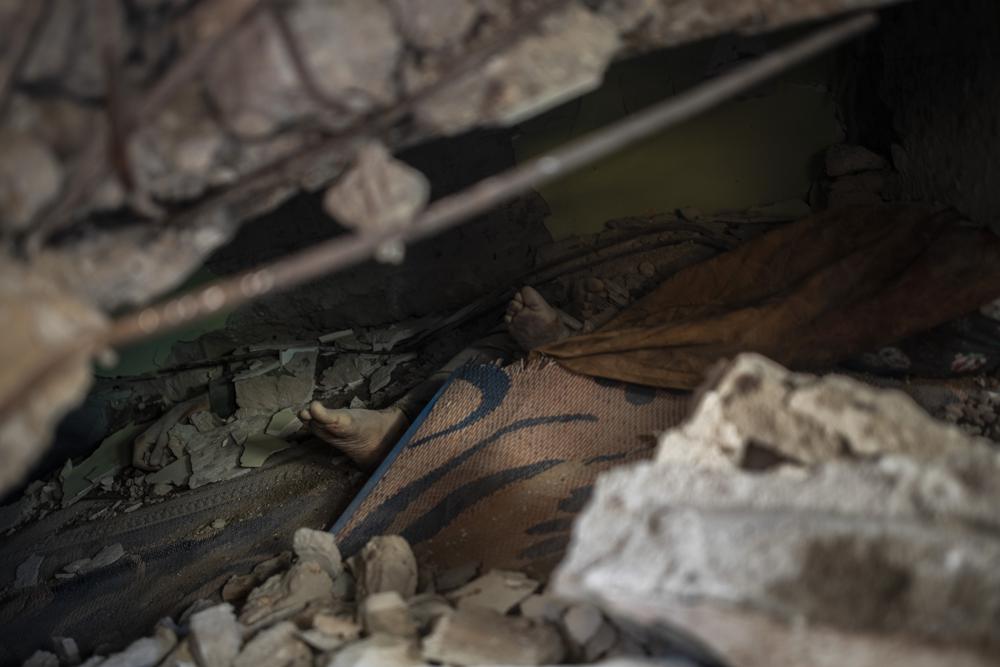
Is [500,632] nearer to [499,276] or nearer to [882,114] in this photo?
[499,276]

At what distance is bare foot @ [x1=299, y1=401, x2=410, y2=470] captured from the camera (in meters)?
3.26

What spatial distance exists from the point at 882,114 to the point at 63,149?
13.7 ft

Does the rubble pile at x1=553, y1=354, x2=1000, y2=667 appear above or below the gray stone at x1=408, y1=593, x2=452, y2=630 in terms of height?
above

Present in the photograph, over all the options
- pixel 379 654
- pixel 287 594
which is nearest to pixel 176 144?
pixel 379 654

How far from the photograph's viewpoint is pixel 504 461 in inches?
119

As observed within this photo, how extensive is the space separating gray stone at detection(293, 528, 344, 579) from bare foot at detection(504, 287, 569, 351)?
1.42 metres

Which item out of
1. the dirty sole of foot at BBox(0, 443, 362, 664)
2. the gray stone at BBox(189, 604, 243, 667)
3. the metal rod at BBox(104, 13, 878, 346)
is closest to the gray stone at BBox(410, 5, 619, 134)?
the metal rod at BBox(104, 13, 878, 346)

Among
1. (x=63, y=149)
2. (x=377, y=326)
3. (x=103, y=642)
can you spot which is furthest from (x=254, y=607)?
(x=377, y=326)

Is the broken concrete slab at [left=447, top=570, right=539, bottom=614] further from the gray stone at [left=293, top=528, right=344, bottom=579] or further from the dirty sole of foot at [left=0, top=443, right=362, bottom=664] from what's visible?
the dirty sole of foot at [left=0, top=443, right=362, bottom=664]

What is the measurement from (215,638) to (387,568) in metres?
0.59

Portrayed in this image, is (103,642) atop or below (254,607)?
below

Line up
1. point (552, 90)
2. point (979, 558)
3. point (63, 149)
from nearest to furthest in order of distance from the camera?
point (979, 558)
point (63, 149)
point (552, 90)

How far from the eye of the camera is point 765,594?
1.30 metres

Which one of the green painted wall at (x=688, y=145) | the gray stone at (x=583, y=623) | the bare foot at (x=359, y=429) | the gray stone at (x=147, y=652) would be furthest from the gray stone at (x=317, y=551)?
the green painted wall at (x=688, y=145)
